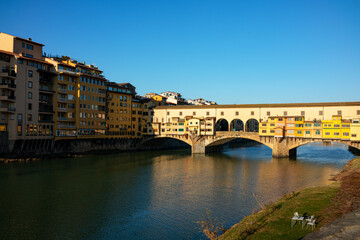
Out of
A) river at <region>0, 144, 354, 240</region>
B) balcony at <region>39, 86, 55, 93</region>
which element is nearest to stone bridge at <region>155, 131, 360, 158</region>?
river at <region>0, 144, 354, 240</region>

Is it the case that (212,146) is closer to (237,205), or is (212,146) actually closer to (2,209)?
(237,205)

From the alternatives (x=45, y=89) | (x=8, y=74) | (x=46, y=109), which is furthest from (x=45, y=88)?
(x=8, y=74)

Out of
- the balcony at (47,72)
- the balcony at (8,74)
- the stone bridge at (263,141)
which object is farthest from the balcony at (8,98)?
the stone bridge at (263,141)

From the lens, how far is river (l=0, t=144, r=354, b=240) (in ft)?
70.0

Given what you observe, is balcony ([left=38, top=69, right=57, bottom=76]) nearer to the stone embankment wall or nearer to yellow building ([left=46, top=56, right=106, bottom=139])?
yellow building ([left=46, top=56, right=106, bottom=139])

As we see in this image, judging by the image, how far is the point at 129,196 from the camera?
30844 mm

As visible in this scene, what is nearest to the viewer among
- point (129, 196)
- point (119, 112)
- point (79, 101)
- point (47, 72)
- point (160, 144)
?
point (129, 196)

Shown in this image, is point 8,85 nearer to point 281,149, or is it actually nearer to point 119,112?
point 119,112

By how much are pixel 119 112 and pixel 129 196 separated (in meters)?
51.0

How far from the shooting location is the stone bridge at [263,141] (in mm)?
62600

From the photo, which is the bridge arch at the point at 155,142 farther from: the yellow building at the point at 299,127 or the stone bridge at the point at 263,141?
the yellow building at the point at 299,127

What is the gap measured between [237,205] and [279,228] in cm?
1116

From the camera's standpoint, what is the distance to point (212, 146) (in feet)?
264

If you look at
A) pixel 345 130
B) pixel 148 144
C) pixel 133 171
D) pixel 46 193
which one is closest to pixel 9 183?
pixel 46 193
